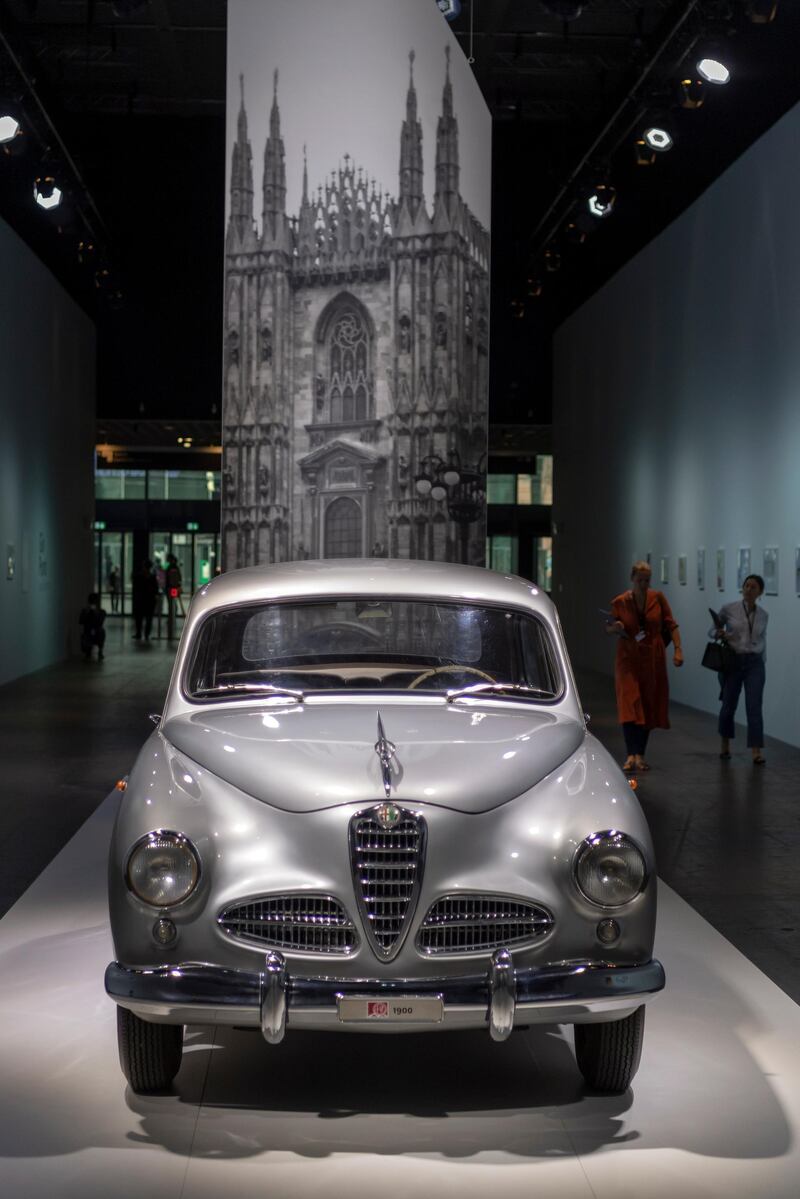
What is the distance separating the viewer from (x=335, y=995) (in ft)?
13.5

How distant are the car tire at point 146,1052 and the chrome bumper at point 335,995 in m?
0.33

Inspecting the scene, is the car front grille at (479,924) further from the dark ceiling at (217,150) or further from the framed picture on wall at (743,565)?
the dark ceiling at (217,150)

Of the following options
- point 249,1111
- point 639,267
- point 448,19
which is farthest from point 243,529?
point 249,1111

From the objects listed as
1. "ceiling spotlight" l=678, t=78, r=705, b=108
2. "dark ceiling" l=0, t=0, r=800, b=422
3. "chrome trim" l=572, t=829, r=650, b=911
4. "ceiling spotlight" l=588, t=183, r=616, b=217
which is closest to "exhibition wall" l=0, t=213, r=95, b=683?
"dark ceiling" l=0, t=0, r=800, b=422

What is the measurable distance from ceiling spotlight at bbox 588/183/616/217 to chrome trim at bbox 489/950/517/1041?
17.3 meters

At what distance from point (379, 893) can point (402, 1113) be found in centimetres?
76

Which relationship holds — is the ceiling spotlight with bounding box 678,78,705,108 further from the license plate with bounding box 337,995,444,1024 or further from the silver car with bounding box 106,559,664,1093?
the license plate with bounding box 337,995,444,1024

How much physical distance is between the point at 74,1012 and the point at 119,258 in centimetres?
2402

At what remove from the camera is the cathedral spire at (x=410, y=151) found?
54.3 ft

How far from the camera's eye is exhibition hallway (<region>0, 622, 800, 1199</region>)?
404 cm

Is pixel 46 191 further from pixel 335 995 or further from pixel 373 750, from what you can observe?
pixel 335 995

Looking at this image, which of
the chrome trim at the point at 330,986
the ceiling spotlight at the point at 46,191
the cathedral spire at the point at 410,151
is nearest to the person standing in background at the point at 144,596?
the ceiling spotlight at the point at 46,191

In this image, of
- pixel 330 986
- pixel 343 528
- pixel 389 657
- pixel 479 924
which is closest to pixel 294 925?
pixel 330 986

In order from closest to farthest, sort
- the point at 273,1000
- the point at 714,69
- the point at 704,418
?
the point at 273,1000 < the point at 714,69 < the point at 704,418
